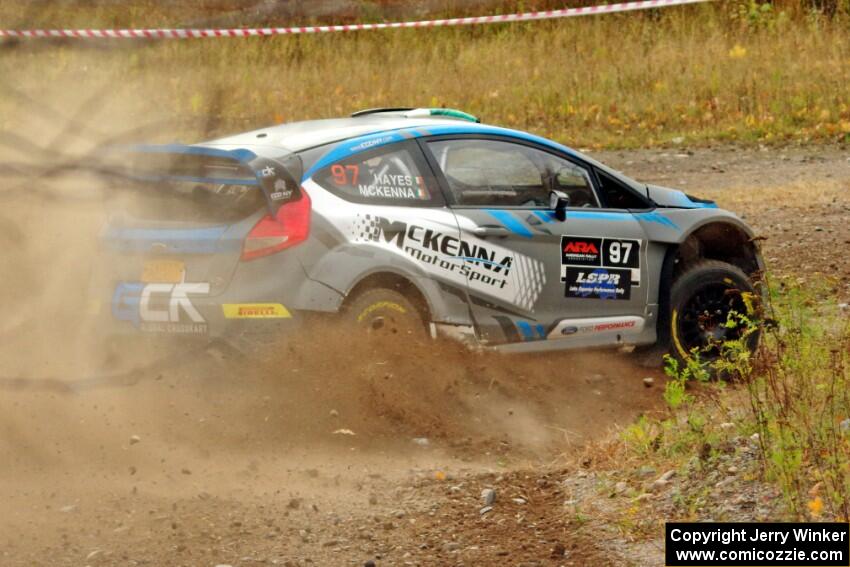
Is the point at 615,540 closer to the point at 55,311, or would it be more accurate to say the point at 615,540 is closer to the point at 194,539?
the point at 194,539

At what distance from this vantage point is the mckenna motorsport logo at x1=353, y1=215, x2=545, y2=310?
26.8 ft

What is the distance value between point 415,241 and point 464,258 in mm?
340

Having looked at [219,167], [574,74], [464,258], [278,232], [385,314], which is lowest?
[385,314]

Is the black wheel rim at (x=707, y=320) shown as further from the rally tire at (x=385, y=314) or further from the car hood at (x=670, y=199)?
the rally tire at (x=385, y=314)

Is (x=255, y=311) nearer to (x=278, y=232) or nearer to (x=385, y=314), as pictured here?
(x=278, y=232)

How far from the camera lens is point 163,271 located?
25.9 ft

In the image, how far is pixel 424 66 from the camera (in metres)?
21.8

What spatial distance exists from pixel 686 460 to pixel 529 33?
667 inches

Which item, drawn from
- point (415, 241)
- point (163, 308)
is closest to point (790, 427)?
point (415, 241)

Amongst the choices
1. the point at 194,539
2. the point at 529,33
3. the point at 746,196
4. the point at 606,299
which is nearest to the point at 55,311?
the point at 194,539

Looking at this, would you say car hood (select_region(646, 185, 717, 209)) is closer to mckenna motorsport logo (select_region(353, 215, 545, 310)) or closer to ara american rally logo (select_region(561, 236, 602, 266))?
ara american rally logo (select_region(561, 236, 602, 266))

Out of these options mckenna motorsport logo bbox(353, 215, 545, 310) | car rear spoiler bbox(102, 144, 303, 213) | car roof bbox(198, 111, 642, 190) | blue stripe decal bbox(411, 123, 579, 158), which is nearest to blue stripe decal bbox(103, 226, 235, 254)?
car rear spoiler bbox(102, 144, 303, 213)

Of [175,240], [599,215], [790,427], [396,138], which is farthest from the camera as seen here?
[599,215]

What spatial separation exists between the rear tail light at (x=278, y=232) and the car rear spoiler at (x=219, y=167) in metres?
0.06
